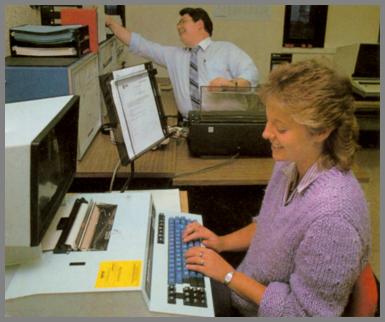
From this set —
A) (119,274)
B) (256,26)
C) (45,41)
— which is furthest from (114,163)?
(256,26)

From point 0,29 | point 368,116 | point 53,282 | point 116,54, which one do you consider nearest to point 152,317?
point 53,282

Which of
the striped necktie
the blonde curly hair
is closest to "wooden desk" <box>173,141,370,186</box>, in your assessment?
the blonde curly hair

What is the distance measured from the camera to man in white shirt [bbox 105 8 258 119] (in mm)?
2818

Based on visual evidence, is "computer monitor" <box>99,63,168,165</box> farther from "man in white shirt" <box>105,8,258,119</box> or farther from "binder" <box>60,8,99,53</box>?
"man in white shirt" <box>105,8,258,119</box>

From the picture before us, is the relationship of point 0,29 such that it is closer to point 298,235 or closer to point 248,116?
point 298,235

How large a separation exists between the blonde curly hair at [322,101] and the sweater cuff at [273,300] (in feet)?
1.05

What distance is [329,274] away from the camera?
3.12ft

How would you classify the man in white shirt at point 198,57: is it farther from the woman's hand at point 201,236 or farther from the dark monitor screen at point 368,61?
the woman's hand at point 201,236

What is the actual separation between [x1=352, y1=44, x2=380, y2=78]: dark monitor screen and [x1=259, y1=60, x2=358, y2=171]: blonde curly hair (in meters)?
3.03

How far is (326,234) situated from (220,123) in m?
1.07

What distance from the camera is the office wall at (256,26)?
12.6ft

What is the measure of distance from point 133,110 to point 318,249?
32.4 inches

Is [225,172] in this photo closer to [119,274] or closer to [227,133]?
[227,133]

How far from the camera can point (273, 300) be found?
3.44 feet
